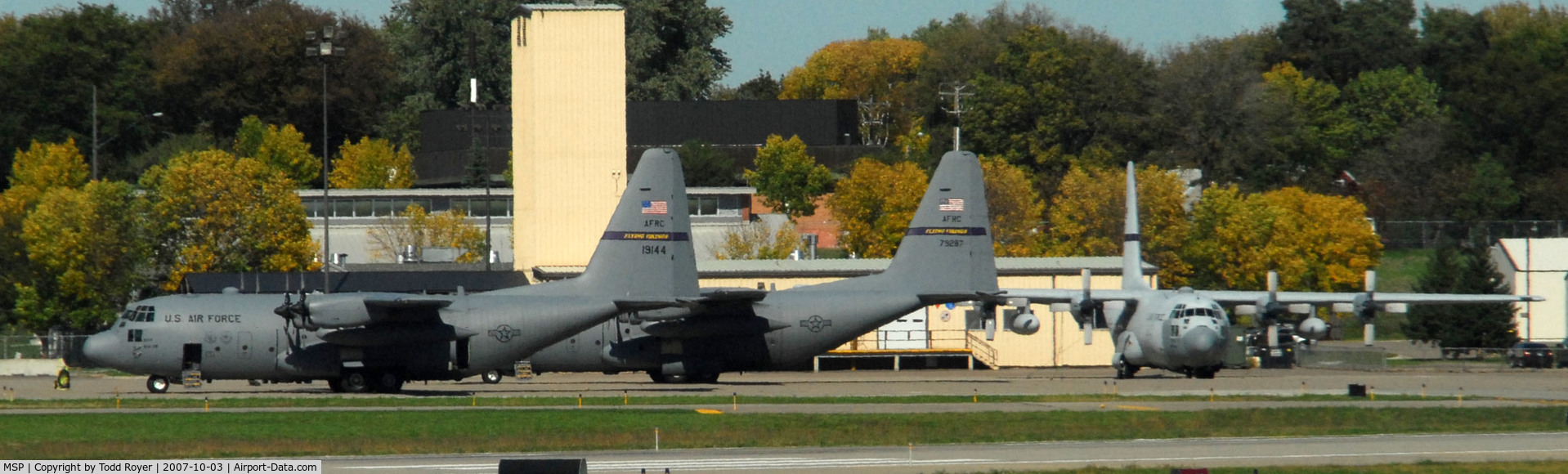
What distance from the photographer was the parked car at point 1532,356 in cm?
6525

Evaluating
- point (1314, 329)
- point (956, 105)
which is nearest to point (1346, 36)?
point (956, 105)

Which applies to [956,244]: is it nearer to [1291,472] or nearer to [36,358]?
[1291,472]

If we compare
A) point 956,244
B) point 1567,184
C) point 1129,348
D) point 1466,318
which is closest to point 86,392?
point 956,244

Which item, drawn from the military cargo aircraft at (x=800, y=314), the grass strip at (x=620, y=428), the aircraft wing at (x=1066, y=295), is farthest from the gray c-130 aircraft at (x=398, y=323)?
the aircraft wing at (x=1066, y=295)

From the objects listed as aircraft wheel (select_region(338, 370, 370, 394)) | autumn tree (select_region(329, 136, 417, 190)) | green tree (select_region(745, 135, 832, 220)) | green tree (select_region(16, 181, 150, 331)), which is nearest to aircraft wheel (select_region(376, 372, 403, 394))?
Answer: aircraft wheel (select_region(338, 370, 370, 394))

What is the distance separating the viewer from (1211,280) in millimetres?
89375

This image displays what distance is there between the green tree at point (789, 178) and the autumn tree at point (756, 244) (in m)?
13.4

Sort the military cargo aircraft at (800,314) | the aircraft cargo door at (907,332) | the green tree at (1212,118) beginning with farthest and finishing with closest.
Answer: the green tree at (1212,118), the aircraft cargo door at (907,332), the military cargo aircraft at (800,314)

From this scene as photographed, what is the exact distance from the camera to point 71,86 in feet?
381

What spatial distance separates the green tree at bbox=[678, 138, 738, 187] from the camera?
11212 centimetres

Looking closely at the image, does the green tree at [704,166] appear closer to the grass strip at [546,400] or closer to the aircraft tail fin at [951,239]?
the aircraft tail fin at [951,239]

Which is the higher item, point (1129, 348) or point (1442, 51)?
point (1442, 51)

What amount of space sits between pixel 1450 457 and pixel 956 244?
24465 mm

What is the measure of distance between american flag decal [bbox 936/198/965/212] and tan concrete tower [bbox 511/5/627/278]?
18933 mm
